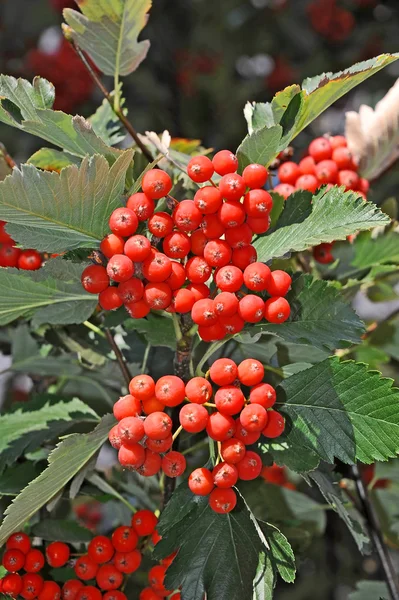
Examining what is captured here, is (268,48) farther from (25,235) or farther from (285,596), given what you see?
(25,235)

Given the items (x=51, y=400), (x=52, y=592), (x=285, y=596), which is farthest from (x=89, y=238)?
(x=285, y=596)

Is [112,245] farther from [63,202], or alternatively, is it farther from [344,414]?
[344,414]

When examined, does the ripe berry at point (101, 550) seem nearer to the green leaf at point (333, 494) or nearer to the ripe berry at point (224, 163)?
the green leaf at point (333, 494)

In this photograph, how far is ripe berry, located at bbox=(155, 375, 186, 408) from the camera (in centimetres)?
80

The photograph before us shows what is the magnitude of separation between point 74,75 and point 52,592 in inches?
80.4

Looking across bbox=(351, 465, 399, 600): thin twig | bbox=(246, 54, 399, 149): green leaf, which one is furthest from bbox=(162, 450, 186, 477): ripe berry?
bbox=(351, 465, 399, 600): thin twig

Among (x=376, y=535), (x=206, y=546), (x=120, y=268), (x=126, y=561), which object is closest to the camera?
(x=120, y=268)

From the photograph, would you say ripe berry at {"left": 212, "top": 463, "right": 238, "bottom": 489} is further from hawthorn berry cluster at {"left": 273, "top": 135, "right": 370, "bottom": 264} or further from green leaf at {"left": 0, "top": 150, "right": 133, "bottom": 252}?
hawthorn berry cluster at {"left": 273, "top": 135, "right": 370, "bottom": 264}

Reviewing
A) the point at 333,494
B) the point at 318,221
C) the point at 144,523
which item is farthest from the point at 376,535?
the point at 318,221

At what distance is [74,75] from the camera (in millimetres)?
2547

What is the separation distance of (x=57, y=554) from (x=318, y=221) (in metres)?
0.63

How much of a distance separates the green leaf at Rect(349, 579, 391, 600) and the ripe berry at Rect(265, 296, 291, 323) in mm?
786

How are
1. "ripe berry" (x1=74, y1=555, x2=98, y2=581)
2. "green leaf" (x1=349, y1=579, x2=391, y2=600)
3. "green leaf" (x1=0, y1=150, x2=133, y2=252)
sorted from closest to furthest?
"green leaf" (x1=0, y1=150, x2=133, y2=252) → "ripe berry" (x1=74, y1=555, x2=98, y2=581) → "green leaf" (x1=349, y1=579, x2=391, y2=600)

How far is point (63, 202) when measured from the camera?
80cm
